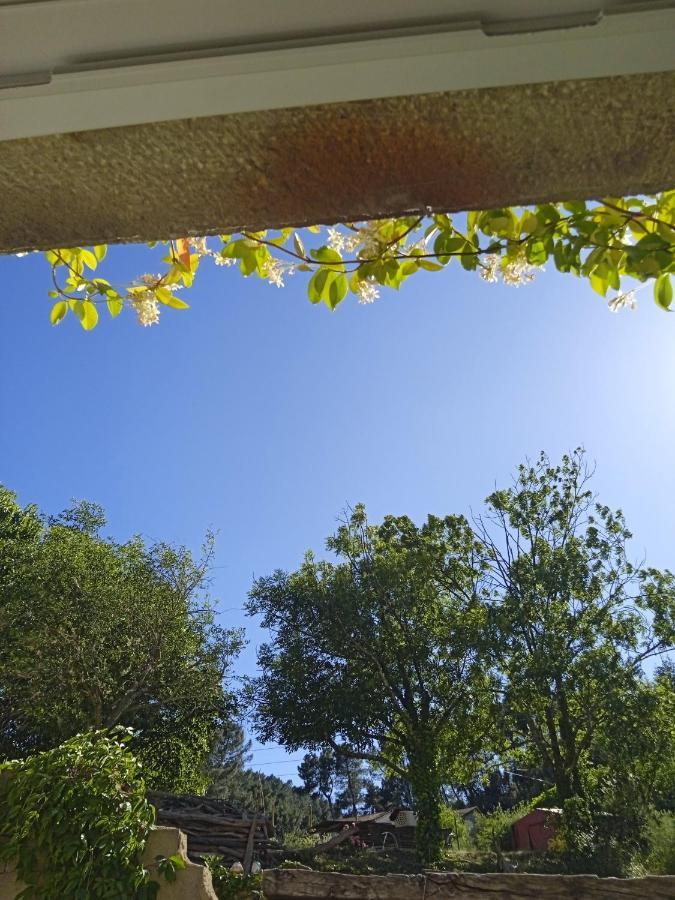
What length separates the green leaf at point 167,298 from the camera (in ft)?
4.02

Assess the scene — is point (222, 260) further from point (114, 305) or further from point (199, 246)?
point (114, 305)

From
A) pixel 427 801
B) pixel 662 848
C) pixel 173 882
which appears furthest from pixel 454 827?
pixel 173 882

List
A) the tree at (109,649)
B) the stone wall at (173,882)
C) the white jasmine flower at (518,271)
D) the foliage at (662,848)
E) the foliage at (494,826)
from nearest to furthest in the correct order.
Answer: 1. the white jasmine flower at (518,271)
2. the stone wall at (173,882)
3. the foliage at (662,848)
4. the tree at (109,649)
5. the foliage at (494,826)

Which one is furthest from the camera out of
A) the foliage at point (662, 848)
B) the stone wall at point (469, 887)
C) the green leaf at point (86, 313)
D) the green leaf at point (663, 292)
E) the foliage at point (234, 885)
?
the foliage at point (662, 848)

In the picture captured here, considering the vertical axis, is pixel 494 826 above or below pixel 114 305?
below

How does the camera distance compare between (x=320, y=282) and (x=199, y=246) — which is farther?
(x=199, y=246)

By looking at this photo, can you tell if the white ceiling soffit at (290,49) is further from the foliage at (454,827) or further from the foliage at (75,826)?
the foliage at (454,827)

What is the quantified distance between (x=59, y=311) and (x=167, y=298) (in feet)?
0.74

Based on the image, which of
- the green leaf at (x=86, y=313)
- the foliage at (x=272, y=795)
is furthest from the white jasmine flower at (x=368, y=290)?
the foliage at (x=272, y=795)

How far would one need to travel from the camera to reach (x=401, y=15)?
51 cm

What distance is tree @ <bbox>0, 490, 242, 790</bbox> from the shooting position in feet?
45.9

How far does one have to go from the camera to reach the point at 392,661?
56.5 feet

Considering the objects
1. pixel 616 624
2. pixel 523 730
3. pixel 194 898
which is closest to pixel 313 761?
pixel 523 730

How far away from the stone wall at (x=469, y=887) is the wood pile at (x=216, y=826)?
9.42 m
